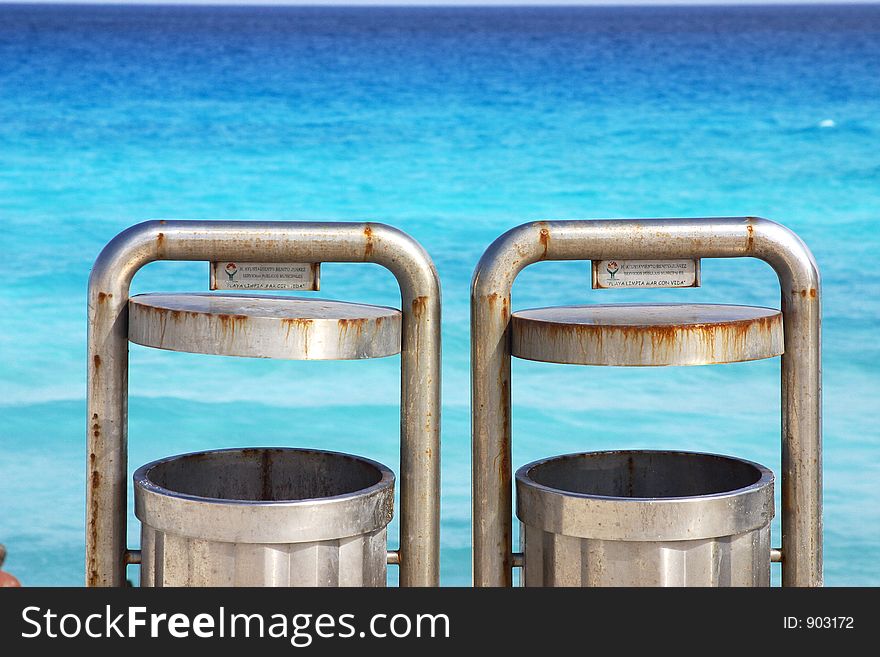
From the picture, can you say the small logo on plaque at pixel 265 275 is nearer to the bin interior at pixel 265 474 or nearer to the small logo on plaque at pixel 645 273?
the bin interior at pixel 265 474

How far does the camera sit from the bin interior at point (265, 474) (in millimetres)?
3322

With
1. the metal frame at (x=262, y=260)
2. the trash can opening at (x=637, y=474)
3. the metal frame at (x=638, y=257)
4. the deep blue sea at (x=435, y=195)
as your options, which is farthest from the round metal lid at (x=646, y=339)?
the deep blue sea at (x=435, y=195)

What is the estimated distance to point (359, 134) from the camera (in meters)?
28.2

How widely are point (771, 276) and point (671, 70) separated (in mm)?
27909

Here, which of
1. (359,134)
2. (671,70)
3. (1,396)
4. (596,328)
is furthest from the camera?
(671,70)

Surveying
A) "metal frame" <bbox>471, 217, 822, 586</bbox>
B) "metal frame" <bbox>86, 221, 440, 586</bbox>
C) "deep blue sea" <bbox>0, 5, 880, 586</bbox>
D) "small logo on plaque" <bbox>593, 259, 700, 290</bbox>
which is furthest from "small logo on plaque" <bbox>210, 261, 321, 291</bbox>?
"deep blue sea" <bbox>0, 5, 880, 586</bbox>

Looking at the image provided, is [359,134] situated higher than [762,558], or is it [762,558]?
[359,134]

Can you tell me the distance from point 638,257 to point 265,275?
2.78 feet

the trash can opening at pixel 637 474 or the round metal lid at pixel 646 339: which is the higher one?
the round metal lid at pixel 646 339

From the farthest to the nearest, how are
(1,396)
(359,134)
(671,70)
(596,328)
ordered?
(671,70), (359,134), (1,396), (596,328)

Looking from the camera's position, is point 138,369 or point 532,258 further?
point 138,369

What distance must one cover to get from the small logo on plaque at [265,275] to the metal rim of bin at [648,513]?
0.69 metres
